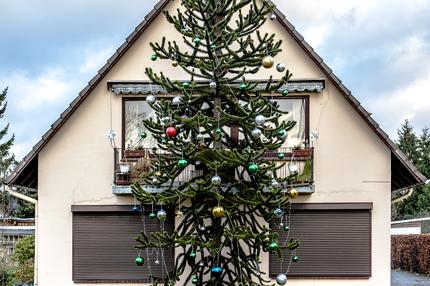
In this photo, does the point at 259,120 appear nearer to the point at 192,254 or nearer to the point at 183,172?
the point at 192,254

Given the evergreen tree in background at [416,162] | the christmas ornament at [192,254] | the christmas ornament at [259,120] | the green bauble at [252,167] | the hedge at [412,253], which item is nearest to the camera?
the green bauble at [252,167]

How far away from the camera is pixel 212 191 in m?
8.72

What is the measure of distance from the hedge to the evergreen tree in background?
15110 mm

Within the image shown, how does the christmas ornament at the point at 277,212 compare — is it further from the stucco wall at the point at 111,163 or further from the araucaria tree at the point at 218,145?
the stucco wall at the point at 111,163

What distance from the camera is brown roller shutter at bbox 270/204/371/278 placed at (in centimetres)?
1088

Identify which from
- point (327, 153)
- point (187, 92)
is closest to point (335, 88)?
point (327, 153)

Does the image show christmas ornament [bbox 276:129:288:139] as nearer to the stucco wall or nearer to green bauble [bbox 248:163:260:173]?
green bauble [bbox 248:163:260:173]

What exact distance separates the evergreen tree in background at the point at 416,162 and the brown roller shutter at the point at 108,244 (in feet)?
110

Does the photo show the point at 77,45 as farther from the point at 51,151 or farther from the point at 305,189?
the point at 305,189

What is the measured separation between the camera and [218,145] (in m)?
9.17

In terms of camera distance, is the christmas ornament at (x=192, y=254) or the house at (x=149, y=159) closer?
the christmas ornament at (x=192, y=254)

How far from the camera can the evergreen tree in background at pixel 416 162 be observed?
140 feet

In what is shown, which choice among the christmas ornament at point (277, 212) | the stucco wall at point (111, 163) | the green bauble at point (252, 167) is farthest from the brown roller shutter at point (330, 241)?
the green bauble at point (252, 167)

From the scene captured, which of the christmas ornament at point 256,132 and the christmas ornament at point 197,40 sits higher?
the christmas ornament at point 197,40
